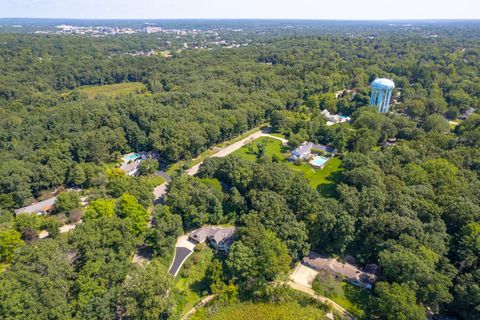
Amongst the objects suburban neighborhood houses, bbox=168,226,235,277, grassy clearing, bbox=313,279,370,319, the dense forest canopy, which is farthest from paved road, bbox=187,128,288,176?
grassy clearing, bbox=313,279,370,319

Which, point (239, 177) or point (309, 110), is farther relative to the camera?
point (309, 110)

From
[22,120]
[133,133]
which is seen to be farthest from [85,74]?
[133,133]

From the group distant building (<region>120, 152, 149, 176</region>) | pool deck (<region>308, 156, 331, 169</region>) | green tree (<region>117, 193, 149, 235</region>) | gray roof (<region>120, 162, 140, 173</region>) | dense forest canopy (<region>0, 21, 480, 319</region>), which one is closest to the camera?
dense forest canopy (<region>0, 21, 480, 319</region>)

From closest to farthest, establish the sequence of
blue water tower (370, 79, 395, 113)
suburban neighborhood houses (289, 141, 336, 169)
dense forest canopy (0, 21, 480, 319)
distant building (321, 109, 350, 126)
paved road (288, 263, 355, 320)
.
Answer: dense forest canopy (0, 21, 480, 319), paved road (288, 263, 355, 320), suburban neighborhood houses (289, 141, 336, 169), blue water tower (370, 79, 395, 113), distant building (321, 109, 350, 126)

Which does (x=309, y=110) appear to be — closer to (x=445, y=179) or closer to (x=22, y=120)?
(x=445, y=179)

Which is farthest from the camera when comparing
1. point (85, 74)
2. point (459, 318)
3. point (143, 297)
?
point (85, 74)

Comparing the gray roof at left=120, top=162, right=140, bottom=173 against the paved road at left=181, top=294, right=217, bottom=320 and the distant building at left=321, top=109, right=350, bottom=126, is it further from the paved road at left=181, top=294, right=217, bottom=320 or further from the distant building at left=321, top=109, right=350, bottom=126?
the distant building at left=321, top=109, right=350, bottom=126
